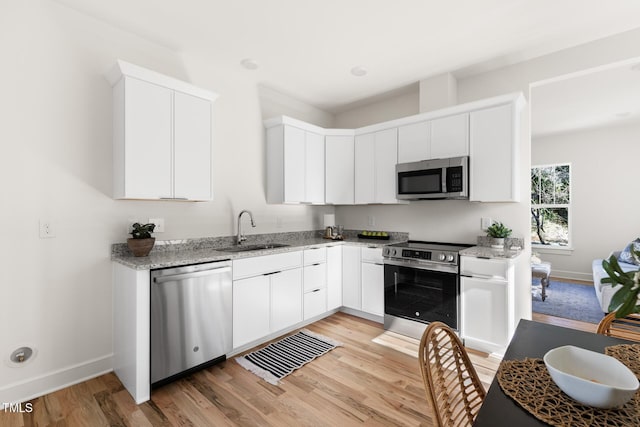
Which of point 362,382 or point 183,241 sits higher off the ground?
point 183,241

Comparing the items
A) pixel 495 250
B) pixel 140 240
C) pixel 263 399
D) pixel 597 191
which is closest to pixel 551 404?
pixel 263 399

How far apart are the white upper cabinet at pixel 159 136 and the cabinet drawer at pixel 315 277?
1.33 meters

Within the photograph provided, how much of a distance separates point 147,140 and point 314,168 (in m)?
1.97

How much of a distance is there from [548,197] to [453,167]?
4759 mm

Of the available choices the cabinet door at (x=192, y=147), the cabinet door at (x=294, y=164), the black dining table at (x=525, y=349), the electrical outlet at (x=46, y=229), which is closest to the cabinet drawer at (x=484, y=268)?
the black dining table at (x=525, y=349)

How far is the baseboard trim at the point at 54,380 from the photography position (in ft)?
6.66

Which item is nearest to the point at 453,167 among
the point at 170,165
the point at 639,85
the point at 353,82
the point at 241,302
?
the point at 353,82

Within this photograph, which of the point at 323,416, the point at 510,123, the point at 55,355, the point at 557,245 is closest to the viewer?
the point at 323,416

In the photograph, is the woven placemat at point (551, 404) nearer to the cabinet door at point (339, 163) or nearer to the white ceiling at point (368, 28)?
the white ceiling at point (368, 28)

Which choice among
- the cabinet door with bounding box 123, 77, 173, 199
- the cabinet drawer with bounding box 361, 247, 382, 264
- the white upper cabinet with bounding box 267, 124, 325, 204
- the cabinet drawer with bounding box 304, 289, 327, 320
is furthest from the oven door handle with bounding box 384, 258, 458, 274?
the cabinet door with bounding box 123, 77, 173, 199

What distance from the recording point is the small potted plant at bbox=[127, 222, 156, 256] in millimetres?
2342

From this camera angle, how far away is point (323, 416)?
192 cm

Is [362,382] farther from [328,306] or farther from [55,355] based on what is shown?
[55,355]

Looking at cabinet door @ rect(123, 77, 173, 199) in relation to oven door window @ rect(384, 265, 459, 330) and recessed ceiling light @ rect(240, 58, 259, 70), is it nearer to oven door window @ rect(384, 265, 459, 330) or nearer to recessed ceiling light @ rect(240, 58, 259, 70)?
recessed ceiling light @ rect(240, 58, 259, 70)
